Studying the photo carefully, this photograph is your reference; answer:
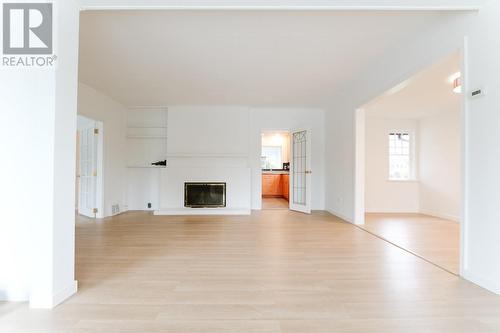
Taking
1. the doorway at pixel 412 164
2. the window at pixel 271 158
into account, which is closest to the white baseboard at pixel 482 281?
the doorway at pixel 412 164

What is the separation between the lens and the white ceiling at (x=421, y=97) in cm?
351

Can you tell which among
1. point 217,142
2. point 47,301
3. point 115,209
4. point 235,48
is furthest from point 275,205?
point 47,301

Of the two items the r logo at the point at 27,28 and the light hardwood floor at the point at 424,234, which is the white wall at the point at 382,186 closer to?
the light hardwood floor at the point at 424,234

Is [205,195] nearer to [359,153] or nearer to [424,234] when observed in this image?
[359,153]

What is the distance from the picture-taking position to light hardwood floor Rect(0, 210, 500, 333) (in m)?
1.67

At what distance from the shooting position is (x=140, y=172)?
21.3 ft

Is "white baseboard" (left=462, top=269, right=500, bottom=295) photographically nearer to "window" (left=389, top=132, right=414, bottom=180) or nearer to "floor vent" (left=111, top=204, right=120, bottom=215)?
"window" (left=389, top=132, right=414, bottom=180)

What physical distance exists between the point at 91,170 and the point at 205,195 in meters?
2.43

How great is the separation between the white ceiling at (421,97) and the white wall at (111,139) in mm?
4952

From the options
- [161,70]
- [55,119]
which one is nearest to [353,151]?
[161,70]

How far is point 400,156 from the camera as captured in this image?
671 centimetres

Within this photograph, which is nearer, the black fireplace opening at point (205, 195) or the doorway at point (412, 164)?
the doorway at point (412, 164)

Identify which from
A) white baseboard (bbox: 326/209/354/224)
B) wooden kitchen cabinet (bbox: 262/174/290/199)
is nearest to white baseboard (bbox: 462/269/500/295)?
white baseboard (bbox: 326/209/354/224)

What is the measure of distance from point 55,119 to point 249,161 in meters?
4.95
